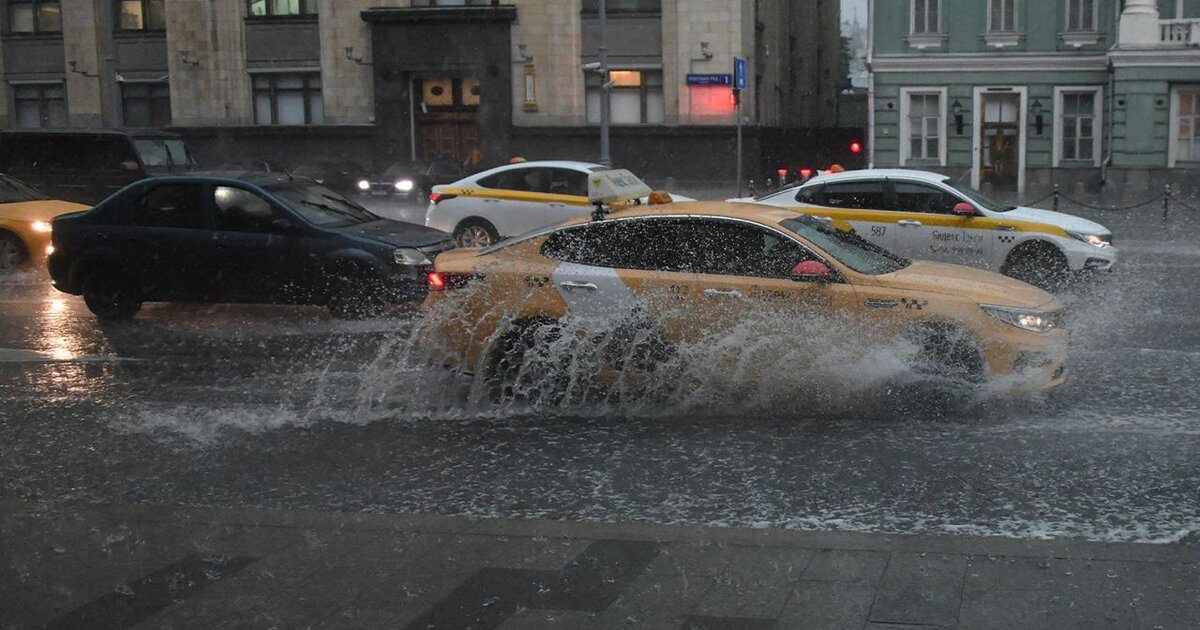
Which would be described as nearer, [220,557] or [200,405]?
[220,557]

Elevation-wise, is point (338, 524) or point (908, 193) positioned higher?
point (908, 193)

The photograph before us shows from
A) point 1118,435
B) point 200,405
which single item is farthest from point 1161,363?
point 200,405

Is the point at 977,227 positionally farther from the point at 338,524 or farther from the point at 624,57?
the point at 624,57

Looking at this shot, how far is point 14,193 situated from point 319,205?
7612 millimetres

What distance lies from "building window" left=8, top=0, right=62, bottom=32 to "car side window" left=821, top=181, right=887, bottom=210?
32.7 m

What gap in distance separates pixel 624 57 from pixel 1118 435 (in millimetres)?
30384

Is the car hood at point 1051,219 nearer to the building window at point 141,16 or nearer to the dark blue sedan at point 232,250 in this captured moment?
the dark blue sedan at point 232,250

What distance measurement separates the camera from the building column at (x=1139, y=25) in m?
33.3

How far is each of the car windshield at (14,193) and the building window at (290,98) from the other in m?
20.6

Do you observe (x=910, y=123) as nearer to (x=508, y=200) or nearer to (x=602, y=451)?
(x=508, y=200)

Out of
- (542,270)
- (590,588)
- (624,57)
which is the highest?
(624,57)

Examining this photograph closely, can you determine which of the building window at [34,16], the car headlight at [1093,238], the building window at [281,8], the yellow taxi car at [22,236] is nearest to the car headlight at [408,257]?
the yellow taxi car at [22,236]

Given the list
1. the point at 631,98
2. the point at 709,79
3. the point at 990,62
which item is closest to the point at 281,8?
the point at 631,98

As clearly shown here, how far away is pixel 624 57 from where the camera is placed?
1459 inches
